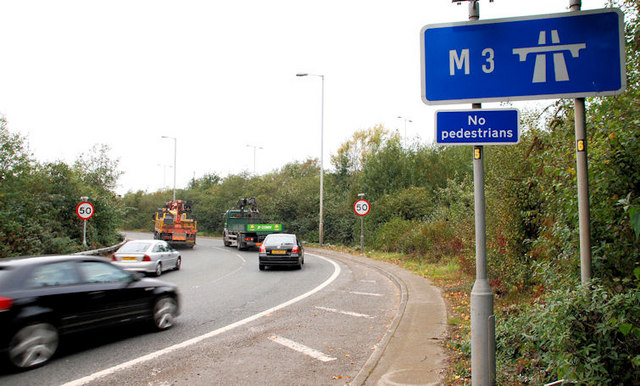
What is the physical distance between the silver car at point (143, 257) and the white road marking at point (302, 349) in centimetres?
956

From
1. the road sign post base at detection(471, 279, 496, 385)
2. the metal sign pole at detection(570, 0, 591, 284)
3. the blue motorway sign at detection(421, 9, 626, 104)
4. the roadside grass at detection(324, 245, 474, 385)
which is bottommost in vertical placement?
the roadside grass at detection(324, 245, 474, 385)

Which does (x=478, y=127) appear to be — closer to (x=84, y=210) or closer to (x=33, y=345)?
(x=33, y=345)

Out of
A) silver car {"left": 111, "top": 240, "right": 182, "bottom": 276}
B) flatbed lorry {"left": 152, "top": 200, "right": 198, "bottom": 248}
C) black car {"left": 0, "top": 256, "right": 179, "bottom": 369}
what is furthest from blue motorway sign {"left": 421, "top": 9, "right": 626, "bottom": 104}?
flatbed lorry {"left": 152, "top": 200, "right": 198, "bottom": 248}

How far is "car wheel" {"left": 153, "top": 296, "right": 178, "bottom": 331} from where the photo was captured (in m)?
7.98

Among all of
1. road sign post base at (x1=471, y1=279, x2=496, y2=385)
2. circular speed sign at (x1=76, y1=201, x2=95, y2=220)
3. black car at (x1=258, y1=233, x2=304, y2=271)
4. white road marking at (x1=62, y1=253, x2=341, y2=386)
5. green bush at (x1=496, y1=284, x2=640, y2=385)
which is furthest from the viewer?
circular speed sign at (x1=76, y1=201, x2=95, y2=220)

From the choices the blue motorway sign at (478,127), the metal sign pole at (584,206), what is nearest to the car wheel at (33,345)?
the blue motorway sign at (478,127)

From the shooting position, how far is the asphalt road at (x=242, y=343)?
5605mm

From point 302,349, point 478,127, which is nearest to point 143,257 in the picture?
point 302,349

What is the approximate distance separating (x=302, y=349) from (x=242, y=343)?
3.38 feet

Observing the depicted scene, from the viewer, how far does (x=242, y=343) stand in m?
7.17

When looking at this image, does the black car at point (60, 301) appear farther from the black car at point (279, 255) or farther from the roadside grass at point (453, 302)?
the black car at point (279, 255)

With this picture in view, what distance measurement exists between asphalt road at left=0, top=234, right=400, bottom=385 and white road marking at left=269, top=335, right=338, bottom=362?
0.02 m

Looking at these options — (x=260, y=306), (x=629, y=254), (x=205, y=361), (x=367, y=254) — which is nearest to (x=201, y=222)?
(x=367, y=254)

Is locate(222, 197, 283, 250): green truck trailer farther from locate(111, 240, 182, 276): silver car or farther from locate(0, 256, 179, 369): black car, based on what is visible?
locate(0, 256, 179, 369): black car
